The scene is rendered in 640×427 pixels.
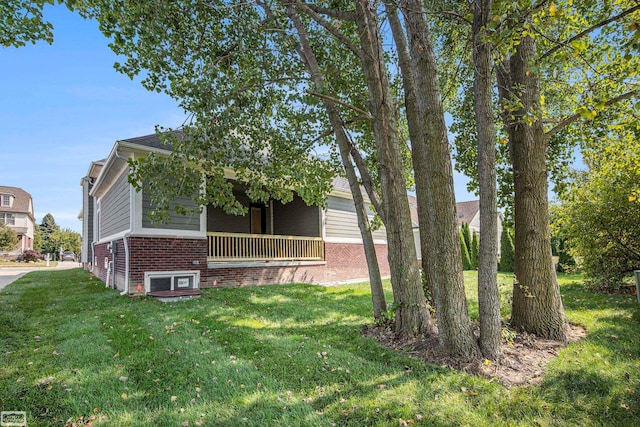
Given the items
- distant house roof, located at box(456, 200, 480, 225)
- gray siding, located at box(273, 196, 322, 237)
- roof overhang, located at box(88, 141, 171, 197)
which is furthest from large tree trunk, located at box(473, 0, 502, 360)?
distant house roof, located at box(456, 200, 480, 225)

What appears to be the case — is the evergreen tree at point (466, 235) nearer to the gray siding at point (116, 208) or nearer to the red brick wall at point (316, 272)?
the red brick wall at point (316, 272)

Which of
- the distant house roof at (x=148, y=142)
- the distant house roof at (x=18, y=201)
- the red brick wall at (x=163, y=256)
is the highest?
the distant house roof at (x=18, y=201)

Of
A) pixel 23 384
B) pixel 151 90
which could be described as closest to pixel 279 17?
pixel 151 90

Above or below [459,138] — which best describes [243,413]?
below

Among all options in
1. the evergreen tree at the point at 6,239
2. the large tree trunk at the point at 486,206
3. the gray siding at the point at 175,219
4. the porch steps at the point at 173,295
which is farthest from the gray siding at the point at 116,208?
the evergreen tree at the point at 6,239

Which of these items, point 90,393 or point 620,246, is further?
point 620,246

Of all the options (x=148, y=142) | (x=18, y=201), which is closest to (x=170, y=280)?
(x=148, y=142)

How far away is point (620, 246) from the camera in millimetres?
7938

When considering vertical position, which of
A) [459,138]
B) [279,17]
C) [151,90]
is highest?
[279,17]

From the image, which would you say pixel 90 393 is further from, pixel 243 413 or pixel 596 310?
pixel 596 310

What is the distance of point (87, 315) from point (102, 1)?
505 cm

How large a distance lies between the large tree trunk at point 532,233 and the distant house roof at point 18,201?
162ft

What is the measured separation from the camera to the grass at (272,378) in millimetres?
2609

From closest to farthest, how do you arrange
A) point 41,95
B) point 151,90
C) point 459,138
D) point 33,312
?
point 151,90 → point 33,312 → point 459,138 → point 41,95
